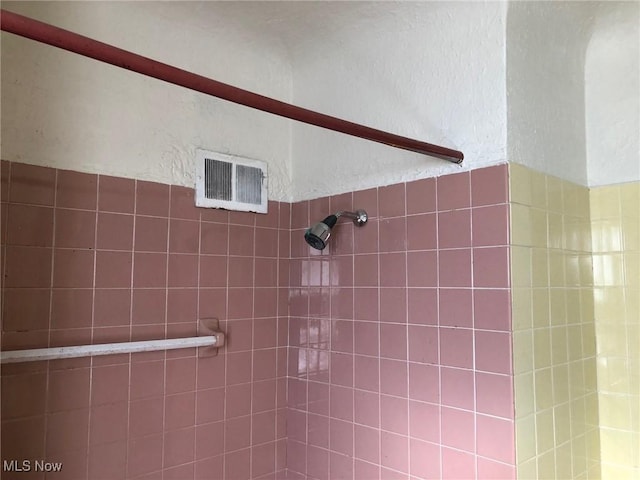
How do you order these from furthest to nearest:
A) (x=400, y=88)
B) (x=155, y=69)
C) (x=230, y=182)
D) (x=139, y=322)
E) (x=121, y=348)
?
(x=230, y=182)
(x=400, y=88)
(x=139, y=322)
(x=121, y=348)
(x=155, y=69)

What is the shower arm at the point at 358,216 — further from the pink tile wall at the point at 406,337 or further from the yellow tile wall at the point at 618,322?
the yellow tile wall at the point at 618,322

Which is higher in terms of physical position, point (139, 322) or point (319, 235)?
point (319, 235)

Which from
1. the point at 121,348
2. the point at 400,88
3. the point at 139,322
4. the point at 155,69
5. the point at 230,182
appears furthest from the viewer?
the point at 230,182

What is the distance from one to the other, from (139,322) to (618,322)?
1.45 m

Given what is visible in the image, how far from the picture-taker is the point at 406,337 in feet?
4.58

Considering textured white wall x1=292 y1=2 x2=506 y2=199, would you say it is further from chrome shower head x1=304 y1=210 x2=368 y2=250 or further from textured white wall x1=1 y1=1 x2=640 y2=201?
chrome shower head x1=304 y1=210 x2=368 y2=250

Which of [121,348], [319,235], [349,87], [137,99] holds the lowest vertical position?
[121,348]

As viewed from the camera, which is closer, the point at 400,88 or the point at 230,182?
the point at 400,88

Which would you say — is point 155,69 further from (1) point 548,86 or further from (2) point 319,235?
(1) point 548,86

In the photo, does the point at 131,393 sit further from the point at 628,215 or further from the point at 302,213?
the point at 628,215

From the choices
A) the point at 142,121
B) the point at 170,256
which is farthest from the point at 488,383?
the point at 142,121

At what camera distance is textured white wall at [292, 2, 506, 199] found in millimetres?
1290

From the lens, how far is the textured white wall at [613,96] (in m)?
1.46

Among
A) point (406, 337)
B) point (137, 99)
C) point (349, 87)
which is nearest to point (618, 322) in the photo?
point (406, 337)
